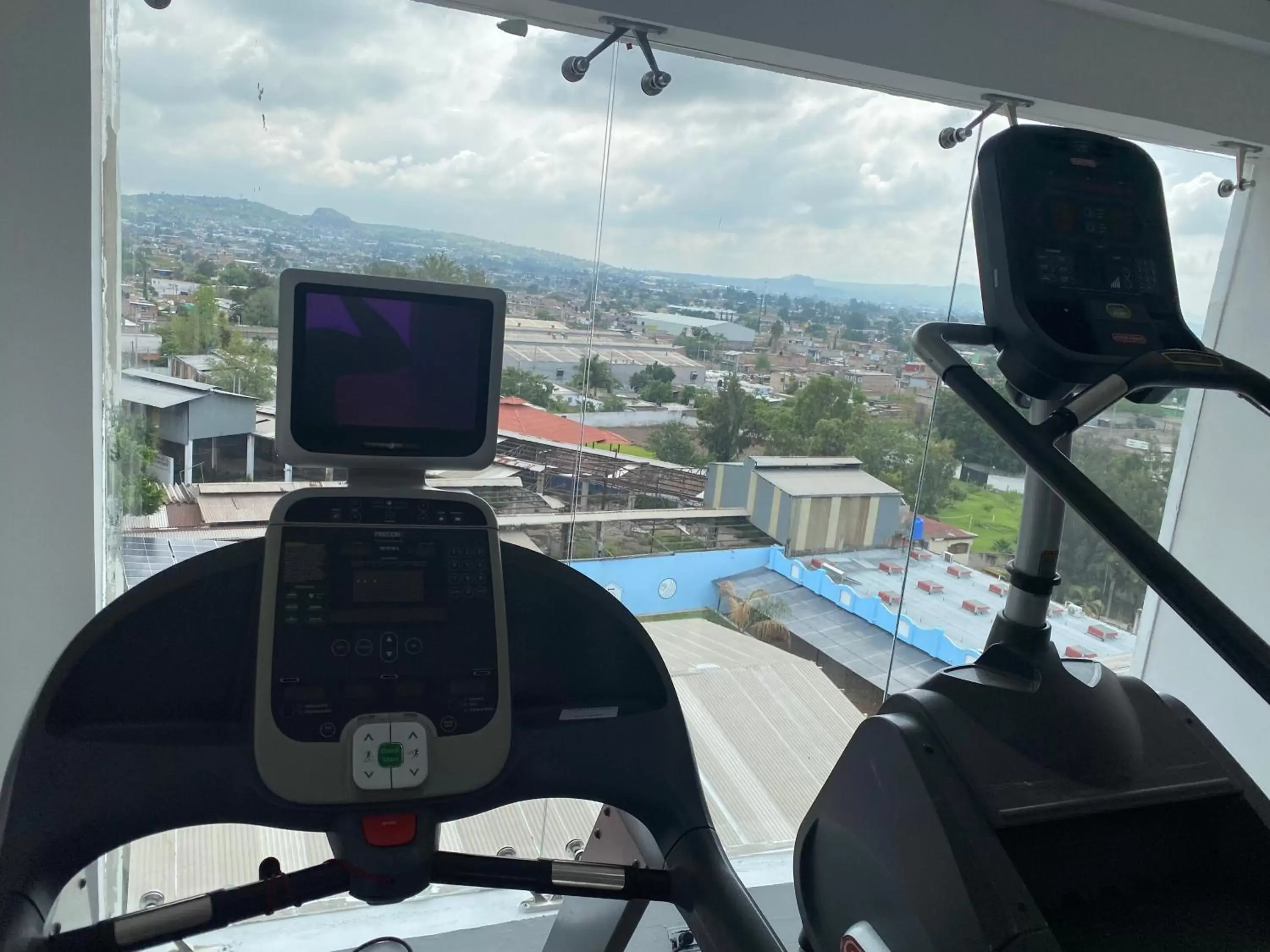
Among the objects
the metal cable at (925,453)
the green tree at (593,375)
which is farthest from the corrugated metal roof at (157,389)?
the metal cable at (925,453)

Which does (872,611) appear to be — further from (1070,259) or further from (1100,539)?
(1070,259)

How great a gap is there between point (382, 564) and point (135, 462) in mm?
983

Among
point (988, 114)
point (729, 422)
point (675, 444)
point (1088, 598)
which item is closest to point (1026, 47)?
point (988, 114)

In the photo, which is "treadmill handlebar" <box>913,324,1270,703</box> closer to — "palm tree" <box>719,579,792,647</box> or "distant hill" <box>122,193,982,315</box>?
"distant hill" <box>122,193,982,315</box>

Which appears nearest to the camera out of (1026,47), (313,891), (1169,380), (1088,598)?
(313,891)

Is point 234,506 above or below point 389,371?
below

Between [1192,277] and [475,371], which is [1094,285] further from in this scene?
[1192,277]

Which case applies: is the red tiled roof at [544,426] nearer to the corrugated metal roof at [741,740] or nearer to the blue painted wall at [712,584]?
the blue painted wall at [712,584]

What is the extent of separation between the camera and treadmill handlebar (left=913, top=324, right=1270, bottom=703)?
86 cm

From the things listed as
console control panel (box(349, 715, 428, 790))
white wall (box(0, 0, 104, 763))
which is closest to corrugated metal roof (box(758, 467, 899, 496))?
console control panel (box(349, 715, 428, 790))

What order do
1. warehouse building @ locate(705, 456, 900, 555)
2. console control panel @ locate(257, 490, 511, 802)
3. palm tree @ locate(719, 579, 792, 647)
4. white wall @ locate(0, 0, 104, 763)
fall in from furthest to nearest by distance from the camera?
palm tree @ locate(719, 579, 792, 647) < warehouse building @ locate(705, 456, 900, 555) < white wall @ locate(0, 0, 104, 763) < console control panel @ locate(257, 490, 511, 802)

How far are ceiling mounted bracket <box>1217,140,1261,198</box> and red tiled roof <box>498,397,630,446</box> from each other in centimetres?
183

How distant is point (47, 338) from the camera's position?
1.54 meters

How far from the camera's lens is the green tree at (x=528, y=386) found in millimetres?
2066
